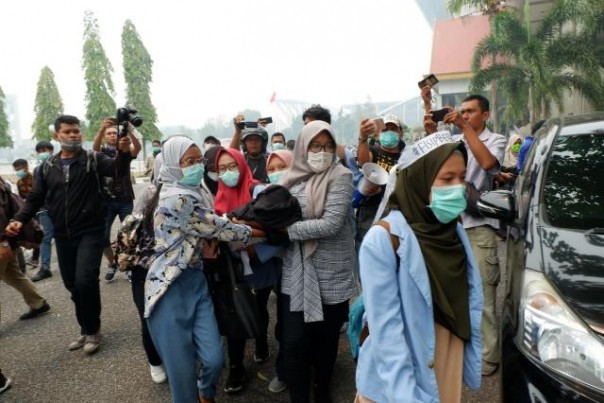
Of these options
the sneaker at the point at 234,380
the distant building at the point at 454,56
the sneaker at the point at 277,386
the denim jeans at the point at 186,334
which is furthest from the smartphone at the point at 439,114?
the distant building at the point at 454,56

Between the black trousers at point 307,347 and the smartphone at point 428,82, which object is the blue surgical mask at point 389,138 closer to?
the smartphone at point 428,82

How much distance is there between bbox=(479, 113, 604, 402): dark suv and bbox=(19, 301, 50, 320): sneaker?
4.65 metres

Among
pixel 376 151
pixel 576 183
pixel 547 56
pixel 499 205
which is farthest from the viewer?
pixel 547 56

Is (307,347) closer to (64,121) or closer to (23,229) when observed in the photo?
(64,121)

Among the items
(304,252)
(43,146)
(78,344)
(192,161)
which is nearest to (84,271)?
(78,344)

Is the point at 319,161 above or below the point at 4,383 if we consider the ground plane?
above

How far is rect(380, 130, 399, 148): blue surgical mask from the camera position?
369cm

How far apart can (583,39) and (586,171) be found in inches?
580

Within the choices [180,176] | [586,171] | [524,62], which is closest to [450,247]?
[586,171]

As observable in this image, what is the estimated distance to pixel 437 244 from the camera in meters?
1.66

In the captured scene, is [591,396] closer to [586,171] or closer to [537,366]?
[537,366]

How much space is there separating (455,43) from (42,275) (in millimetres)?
30368

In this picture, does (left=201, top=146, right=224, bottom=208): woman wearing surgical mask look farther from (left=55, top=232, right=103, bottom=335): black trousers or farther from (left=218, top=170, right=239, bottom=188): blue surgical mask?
(left=55, top=232, right=103, bottom=335): black trousers

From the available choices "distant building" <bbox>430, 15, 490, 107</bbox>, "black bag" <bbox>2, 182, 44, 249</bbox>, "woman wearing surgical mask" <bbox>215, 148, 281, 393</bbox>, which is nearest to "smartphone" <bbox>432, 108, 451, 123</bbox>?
"woman wearing surgical mask" <bbox>215, 148, 281, 393</bbox>
